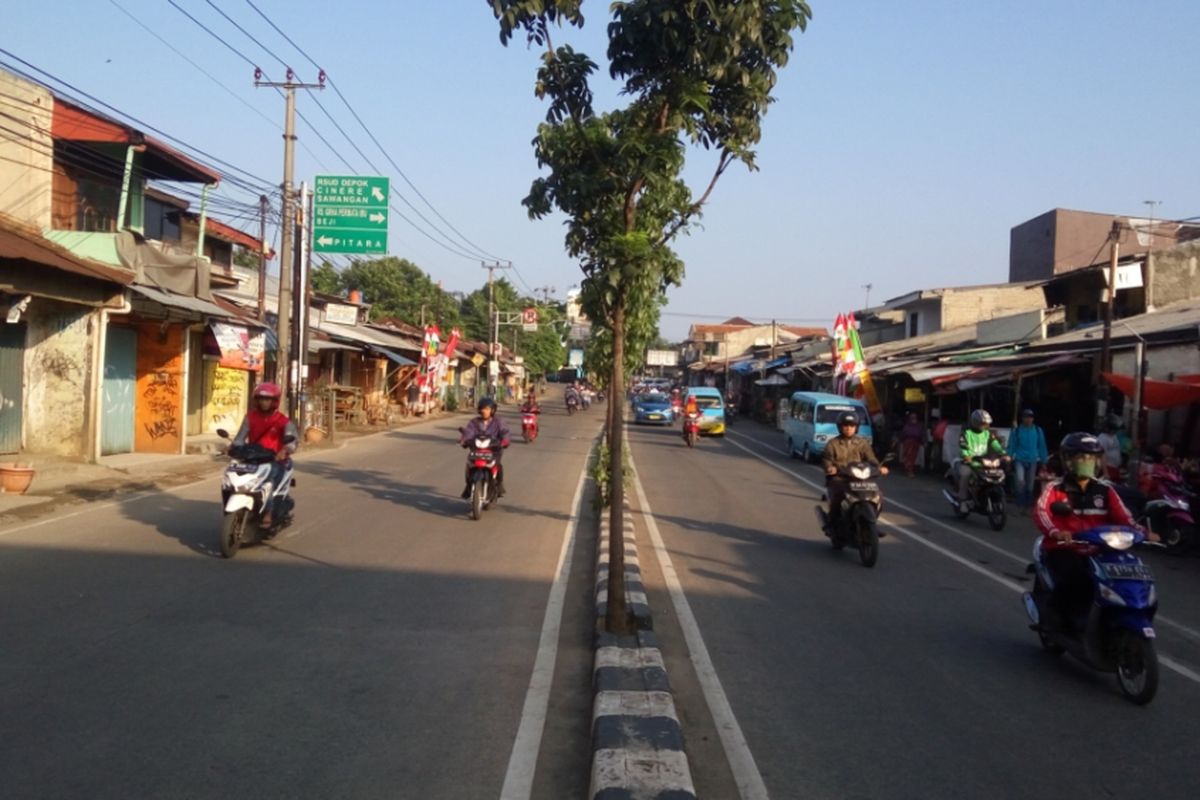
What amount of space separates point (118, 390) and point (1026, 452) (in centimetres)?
1782

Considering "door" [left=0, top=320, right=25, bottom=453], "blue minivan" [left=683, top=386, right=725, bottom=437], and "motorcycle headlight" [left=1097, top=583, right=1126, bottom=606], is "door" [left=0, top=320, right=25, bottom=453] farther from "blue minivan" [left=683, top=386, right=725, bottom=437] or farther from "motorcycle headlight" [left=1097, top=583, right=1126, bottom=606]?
"blue minivan" [left=683, top=386, right=725, bottom=437]

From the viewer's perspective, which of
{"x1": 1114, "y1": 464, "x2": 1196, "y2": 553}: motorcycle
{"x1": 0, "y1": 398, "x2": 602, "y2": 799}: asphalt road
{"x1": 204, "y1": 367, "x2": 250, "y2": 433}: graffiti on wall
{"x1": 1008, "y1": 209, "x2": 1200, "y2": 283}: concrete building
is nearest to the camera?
{"x1": 0, "y1": 398, "x2": 602, "y2": 799}: asphalt road

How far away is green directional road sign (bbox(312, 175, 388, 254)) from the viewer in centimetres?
2383

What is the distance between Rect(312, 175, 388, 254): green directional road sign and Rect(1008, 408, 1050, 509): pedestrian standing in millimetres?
14449

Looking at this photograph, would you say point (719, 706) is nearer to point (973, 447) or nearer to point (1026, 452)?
point (973, 447)

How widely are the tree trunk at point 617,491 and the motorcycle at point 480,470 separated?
230 inches

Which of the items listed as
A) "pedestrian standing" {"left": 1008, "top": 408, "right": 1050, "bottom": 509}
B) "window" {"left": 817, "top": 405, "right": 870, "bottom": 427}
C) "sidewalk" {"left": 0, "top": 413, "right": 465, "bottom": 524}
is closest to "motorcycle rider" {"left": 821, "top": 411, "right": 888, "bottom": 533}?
"pedestrian standing" {"left": 1008, "top": 408, "right": 1050, "bottom": 509}

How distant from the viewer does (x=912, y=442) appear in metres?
25.4

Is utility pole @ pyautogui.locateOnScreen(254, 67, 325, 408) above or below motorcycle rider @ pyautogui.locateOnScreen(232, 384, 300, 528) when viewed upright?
above

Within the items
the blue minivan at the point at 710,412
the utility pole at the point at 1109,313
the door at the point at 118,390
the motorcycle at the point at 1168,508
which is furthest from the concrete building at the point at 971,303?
the door at the point at 118,390

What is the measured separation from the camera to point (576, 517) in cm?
1518

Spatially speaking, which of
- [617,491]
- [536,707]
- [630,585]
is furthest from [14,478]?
[536,707]

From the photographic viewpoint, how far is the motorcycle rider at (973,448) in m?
15.5

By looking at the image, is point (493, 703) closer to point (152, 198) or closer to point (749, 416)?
point (152, 198)
